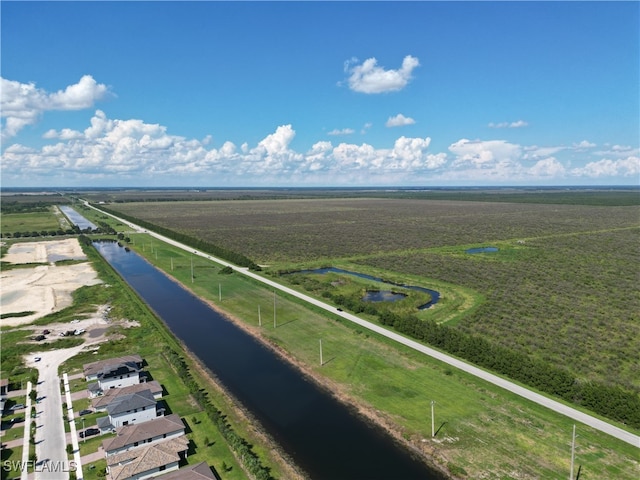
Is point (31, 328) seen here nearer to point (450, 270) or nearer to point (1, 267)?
point (1, 267)

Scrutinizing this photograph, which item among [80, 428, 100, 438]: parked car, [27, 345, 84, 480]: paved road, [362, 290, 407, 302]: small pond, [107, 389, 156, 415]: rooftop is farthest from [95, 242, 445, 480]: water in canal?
[362, 290, 407, 302]: small pond

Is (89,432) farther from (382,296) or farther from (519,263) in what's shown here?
(519,263)

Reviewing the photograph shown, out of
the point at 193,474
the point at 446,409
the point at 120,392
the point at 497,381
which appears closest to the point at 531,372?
the point at 497,381

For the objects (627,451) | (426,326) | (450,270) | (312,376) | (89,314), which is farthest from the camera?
(450,270)

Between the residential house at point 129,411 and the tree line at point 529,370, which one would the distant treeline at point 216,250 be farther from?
the residential house at point 129,411

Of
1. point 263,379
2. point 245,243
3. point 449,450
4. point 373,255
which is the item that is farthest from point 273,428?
point 245,243

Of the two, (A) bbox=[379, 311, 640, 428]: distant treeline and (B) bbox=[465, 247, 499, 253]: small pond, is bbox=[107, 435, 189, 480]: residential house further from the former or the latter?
(B) bbox=[465, 247, 499, 253]: small pond
